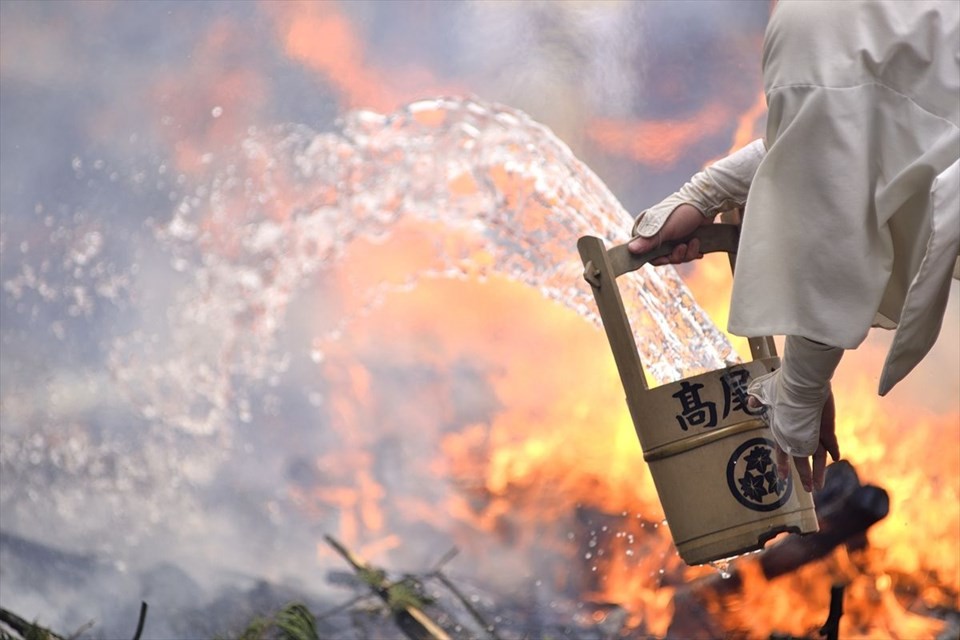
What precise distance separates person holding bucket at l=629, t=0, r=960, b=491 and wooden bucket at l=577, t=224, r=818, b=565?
0.75 feet

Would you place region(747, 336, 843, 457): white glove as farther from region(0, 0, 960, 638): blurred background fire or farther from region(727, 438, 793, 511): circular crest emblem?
region(0, 0, 960, 638): blurred background fire

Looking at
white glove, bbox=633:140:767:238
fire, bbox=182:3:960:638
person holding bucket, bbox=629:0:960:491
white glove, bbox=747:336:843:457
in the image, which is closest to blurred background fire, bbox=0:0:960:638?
fire, bbox=182:3:960:638

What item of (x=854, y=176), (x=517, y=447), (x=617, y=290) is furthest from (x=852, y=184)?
(x=517, y=447)

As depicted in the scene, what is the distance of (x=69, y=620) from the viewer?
2727mm

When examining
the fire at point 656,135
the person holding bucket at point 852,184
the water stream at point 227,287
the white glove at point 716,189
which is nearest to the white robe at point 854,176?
the person holding bucket at point 852,184

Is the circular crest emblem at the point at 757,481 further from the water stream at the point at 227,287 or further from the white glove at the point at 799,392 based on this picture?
the water stream at the point at 227,287

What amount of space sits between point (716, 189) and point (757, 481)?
41 cm

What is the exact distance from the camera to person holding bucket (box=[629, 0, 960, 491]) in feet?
4.09

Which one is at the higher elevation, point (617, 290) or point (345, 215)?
point (345, 215)

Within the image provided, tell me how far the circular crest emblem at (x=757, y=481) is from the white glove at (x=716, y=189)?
34 cm

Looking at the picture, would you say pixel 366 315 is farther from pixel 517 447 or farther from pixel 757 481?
pixel 757 481

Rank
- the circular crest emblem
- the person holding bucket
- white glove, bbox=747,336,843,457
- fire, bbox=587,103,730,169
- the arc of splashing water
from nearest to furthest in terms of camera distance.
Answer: the person holding bucket < white glove, bbox=747,336,843,457 < the circular crest emblem < the arc of splashing water < fire, bbox=587,103,730,169

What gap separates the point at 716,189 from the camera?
1642 millimetres

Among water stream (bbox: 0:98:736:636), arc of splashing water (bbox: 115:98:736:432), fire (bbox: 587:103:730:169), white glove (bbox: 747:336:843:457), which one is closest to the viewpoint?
white glove (bbox: 747:336:843:457)
